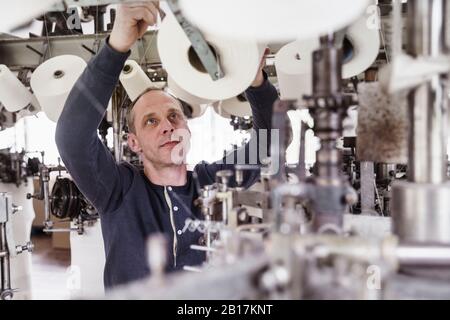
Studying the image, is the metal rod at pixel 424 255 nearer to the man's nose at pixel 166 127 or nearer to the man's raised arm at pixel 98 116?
the man's raised arm at pixel 98 116

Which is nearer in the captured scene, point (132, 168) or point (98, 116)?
point (98, 116)

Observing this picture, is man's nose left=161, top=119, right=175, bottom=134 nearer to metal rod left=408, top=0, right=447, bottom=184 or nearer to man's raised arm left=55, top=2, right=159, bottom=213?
man's raised arm left=55, top=2, right=159, bottom=213

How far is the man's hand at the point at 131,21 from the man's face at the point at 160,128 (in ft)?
1.44

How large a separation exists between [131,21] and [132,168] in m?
0.64

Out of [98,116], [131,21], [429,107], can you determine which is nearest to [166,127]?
[98,116]

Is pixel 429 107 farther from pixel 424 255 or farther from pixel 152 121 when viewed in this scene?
pixel 152 121

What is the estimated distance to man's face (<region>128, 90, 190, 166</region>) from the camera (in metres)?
1.32

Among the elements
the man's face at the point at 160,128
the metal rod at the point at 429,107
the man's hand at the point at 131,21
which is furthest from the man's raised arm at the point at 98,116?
the metal rod at the point at 429,107

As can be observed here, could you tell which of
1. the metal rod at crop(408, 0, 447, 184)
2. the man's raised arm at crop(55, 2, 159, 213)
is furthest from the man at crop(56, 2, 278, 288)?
the metal rod at crop(408, 0, 447, 184)

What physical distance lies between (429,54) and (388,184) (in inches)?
79.1

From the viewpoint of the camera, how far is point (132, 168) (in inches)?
53.5

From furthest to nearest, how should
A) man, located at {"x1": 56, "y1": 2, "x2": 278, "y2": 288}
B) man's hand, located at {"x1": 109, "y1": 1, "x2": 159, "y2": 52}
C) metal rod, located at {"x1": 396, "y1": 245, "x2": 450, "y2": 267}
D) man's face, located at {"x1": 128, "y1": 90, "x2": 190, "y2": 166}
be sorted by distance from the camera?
man's face, located at {"x1": 128, "y1": 90, "x2": 190, "y2": 166} → man, located at {"x1": 56, "y1": 2, "x2": 278, "y2": 288} → man's hand, located at {"x1": 109, "y1": 1, "x2": 159, "y2": 52} → metal rod, located at {"x1": 396, "y1": 245, "x2": 450, "y2": 267}
